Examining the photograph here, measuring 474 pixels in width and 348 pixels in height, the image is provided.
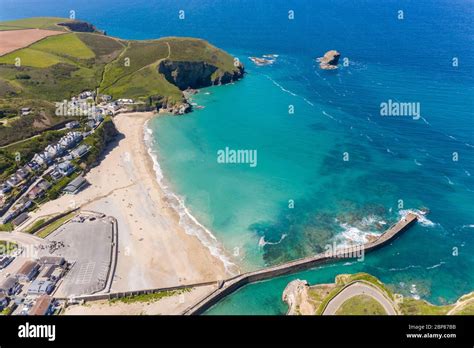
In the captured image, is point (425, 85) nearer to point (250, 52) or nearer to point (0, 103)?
point (250, 52)

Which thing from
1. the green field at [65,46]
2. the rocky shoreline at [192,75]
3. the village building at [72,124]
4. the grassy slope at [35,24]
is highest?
the grassy slope at [35,24]

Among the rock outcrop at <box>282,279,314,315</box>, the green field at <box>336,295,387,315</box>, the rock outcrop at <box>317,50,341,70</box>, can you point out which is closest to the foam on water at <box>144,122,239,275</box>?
the rock outcrop at <box>282,279,314,315</box>

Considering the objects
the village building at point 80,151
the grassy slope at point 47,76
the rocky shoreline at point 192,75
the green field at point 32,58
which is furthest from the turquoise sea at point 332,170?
the green field at point 32,58

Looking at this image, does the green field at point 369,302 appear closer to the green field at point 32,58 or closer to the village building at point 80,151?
the village building at point 80,151

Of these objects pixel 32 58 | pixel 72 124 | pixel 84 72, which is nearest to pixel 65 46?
pixel 32 58

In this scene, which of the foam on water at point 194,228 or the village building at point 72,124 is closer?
the foam on water at point 194,228

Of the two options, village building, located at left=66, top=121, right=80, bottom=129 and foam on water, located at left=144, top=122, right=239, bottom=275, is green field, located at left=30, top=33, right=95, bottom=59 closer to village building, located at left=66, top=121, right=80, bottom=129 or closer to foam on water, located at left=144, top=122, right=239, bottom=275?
village building, located at left=66, top=121, right=80, bottom=129
